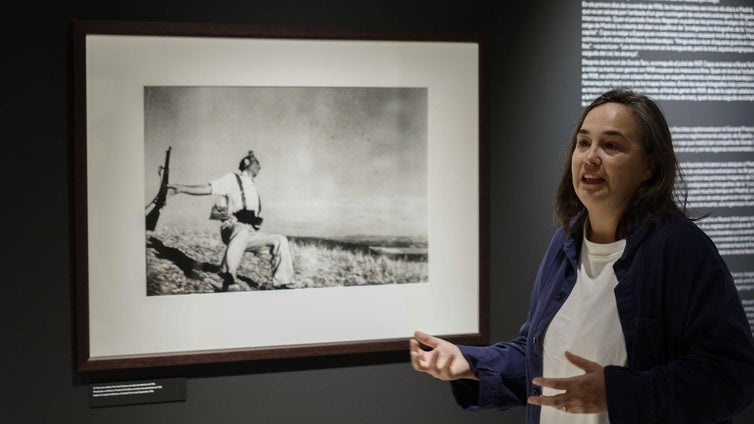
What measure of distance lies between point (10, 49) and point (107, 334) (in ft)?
3.18

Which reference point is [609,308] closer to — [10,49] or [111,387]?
[111,387]

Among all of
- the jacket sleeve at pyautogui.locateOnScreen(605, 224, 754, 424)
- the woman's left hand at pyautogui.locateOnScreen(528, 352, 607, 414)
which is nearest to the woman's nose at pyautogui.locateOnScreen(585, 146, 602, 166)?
the jacket sleeve at pyautogui.locateOnScreen(605, 224, 754, 424)

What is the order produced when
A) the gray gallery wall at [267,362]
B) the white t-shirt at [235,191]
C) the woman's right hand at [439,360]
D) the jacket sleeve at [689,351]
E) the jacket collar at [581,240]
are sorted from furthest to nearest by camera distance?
the white t-shirt at [235,191], the gray gallery wall at [267,362], the woman's right hand at [439,360], the jacket collar at [581,240], the jacket sleeve at [689,351]

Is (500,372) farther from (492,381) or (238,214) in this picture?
(238,214)

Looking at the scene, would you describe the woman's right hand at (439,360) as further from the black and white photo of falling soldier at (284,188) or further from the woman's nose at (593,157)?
the black and white photo of falling soldier at (284,188)

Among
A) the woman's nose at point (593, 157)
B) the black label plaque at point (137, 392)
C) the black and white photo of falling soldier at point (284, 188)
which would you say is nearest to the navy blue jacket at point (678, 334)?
the woman's nose at point (593, 157)

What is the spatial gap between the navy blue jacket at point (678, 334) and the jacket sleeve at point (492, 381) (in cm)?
42

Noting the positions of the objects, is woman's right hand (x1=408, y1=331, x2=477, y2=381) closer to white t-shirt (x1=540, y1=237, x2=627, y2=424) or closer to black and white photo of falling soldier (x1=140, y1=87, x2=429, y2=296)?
white t-shirt (x1=540, y1=237, x2=627, y2=424)

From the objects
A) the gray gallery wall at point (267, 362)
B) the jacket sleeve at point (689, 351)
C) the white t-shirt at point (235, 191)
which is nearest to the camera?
the jacket sleeve at point (689, 351)

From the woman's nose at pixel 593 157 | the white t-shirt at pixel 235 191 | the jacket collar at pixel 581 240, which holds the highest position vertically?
the woman's nose at pixel 593 157

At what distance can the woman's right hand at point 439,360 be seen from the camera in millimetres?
2074

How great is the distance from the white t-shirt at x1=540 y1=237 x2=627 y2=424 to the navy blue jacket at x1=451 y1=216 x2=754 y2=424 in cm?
4

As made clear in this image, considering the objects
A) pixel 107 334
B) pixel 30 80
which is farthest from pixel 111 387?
pixel 30 80

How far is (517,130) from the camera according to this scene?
311cm
